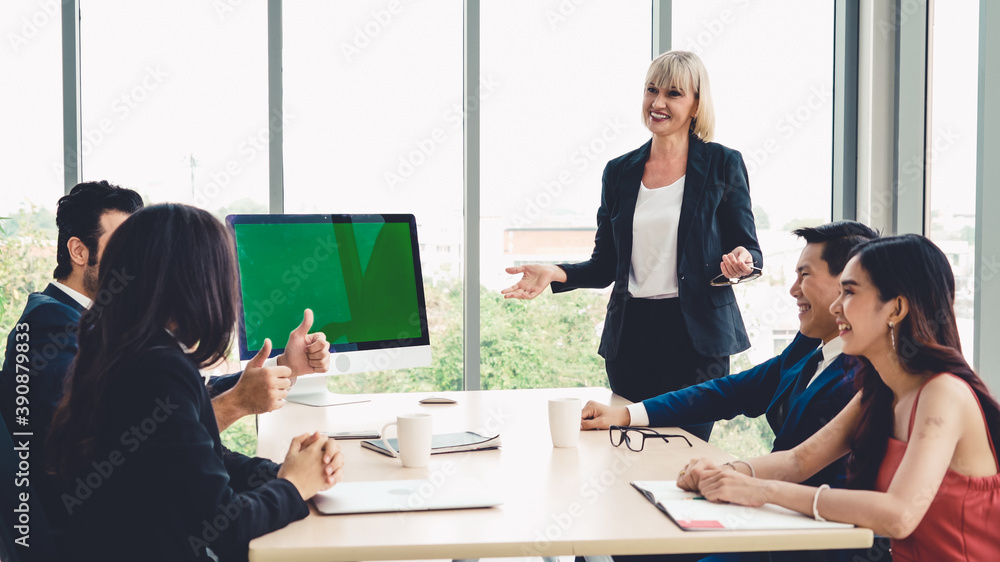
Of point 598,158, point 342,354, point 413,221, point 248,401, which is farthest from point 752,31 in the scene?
point 248,401

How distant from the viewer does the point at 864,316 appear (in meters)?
1.49

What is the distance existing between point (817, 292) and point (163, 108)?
264cm

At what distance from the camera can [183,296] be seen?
1294 mm

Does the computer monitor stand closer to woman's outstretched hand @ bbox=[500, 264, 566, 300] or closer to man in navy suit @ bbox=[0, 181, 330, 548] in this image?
man in navy suit @ bbox=[0, 181, 330, 548]

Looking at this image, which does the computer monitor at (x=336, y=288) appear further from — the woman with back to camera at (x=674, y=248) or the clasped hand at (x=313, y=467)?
the clasped hand at (x=313, y=467)

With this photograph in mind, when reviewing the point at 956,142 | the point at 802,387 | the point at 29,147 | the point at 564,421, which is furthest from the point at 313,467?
the point at 956,142

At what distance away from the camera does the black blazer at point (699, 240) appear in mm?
2441

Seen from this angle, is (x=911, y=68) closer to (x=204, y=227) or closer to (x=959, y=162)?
(x=959, y=162)

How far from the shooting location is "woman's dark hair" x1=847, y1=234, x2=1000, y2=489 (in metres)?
1.42

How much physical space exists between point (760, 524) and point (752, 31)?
114 inches

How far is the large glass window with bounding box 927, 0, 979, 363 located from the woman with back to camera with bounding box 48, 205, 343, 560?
2.51 meters

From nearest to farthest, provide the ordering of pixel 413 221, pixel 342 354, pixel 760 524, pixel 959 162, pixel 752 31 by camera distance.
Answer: pixel 760 524, pixel 342 354, pixel 413 221, pixel 959 162, pixel 752 31

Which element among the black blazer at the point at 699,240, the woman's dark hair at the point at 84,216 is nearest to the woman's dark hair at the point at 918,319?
the black blazer at the point at 699,240

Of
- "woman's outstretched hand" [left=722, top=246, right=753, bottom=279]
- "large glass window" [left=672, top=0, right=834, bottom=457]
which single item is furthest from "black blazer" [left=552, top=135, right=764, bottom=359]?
"large glass window" [left=672, top=0, right=834, bottom=457]
